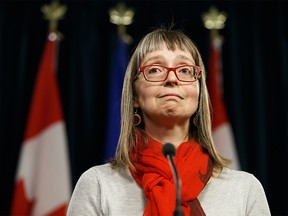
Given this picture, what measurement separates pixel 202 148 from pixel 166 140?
12cm

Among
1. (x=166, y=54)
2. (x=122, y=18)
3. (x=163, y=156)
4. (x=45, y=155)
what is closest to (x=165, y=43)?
(x=166, y=54)

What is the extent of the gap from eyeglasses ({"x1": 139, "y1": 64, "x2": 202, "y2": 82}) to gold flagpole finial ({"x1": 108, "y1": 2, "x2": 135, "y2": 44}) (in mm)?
2086

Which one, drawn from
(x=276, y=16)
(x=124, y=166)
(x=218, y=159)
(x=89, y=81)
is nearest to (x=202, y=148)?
(x=218, y=159)

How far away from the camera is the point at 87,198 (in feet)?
5.49

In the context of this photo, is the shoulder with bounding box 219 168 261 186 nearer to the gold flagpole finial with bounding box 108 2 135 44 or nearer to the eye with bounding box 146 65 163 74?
the eye with bounding box 146 65 163 74

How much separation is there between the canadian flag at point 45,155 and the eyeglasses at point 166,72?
1858 millimetres

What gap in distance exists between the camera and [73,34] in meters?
3.92

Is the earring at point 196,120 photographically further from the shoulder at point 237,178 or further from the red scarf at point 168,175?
the shoulder at point 237,178

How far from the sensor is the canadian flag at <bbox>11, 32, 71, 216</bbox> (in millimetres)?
3465

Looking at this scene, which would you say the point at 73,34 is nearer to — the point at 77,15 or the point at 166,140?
the point at 77,15

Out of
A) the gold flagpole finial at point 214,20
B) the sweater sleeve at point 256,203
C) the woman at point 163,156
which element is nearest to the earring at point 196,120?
the woman at point 163,156

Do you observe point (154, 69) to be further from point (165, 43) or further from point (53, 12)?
point (53, 12)

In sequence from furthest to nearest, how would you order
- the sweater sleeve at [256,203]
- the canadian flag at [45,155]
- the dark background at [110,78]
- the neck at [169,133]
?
the dark background at [110,78], the canadian flag at [45,155], the neck at [169,133], the sweater sleeve at [256,203]

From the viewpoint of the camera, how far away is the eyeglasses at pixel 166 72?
5.73 ft
